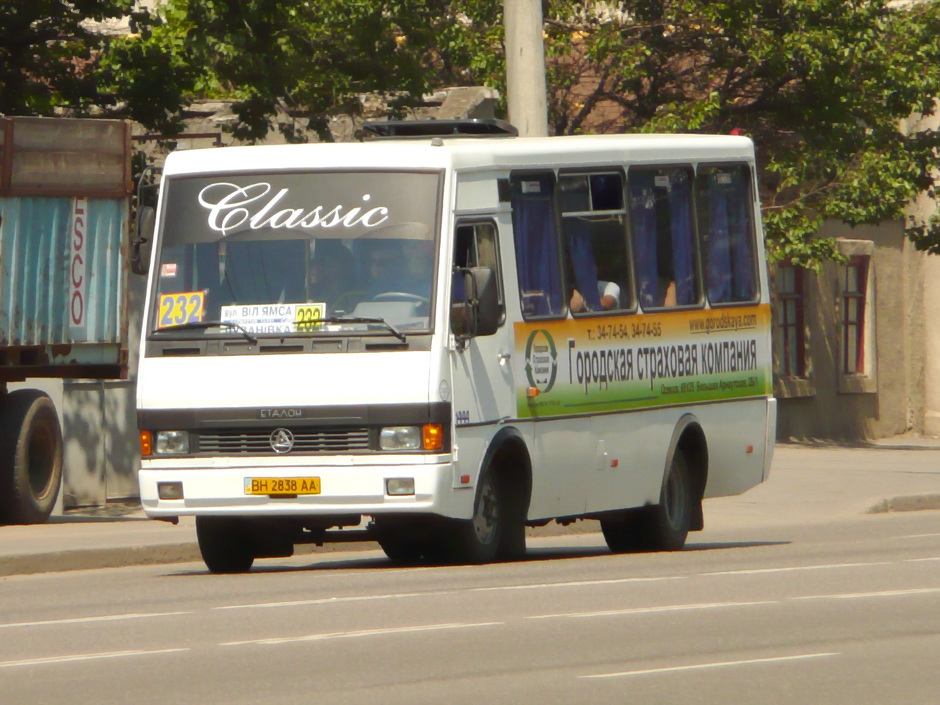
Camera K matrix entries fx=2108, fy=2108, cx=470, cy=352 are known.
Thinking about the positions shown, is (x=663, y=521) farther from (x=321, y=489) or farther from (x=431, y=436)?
(x=321, y=489)

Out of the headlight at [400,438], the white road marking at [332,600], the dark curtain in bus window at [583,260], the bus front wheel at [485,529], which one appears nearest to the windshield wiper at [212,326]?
the headlight at [400,438]

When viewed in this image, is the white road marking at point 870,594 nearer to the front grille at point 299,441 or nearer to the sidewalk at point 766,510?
the front grille at point 299,441

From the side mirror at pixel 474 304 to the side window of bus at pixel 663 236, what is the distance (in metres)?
2.29

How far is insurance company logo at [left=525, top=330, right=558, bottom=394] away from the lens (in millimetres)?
13430

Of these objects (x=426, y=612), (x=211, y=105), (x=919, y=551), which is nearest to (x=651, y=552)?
(x=919, y=551)

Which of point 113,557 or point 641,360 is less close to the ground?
point 641,360

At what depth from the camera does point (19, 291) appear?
17312 mm

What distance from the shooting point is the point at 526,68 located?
1767 centimetres

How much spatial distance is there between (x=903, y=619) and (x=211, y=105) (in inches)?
645

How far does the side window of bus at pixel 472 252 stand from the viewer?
41.4ft

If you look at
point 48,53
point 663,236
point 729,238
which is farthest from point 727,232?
point 48,53

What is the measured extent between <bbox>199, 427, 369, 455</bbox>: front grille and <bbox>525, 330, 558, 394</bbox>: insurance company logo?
4.96ft

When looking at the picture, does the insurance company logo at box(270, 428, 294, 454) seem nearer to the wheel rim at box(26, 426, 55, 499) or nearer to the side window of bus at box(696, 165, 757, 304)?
the side window of bus at box(696, 165, 757, 304)

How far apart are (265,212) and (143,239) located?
856 mm
